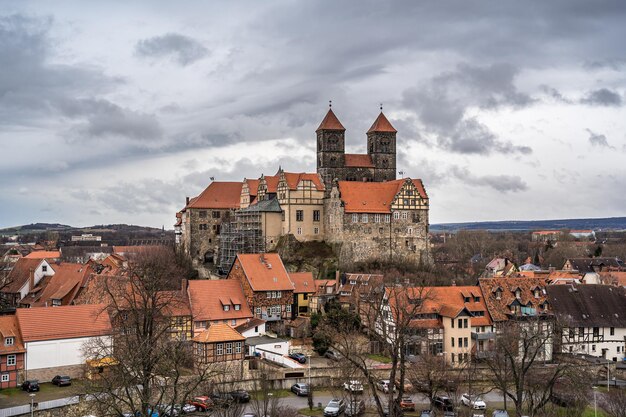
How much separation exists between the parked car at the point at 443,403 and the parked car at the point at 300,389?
28.2 feet

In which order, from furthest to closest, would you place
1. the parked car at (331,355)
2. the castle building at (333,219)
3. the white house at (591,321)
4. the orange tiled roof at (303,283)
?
the castle building at (333,219), the orange tiled roof at (303,283), the white house at (591,321), the parked car at (331,355)

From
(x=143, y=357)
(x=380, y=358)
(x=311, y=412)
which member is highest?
(x=143, y=357)

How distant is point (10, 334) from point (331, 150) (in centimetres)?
6148

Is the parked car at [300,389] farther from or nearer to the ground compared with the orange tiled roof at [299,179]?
nearer to the ground

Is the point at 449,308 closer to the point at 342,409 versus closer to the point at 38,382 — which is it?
the point at 342,409

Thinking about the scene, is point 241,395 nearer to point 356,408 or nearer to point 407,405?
point 356,408

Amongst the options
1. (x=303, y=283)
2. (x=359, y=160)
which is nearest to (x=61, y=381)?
(x=303, y=283)

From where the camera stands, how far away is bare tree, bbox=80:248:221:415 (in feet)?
119

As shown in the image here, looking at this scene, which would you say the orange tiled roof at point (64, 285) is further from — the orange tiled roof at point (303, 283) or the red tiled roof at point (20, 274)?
the orange tiled roof at point (303, 283)

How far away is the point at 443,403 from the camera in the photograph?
46.8 meters

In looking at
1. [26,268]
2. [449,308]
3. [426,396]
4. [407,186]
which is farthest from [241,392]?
[407,186]

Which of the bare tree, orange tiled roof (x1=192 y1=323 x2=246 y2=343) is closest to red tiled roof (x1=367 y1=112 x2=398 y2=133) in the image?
the bare tree

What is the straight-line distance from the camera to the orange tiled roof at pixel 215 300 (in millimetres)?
62844

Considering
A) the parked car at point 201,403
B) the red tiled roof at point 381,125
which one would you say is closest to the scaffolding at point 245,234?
the red tiled roof at point 381,125
